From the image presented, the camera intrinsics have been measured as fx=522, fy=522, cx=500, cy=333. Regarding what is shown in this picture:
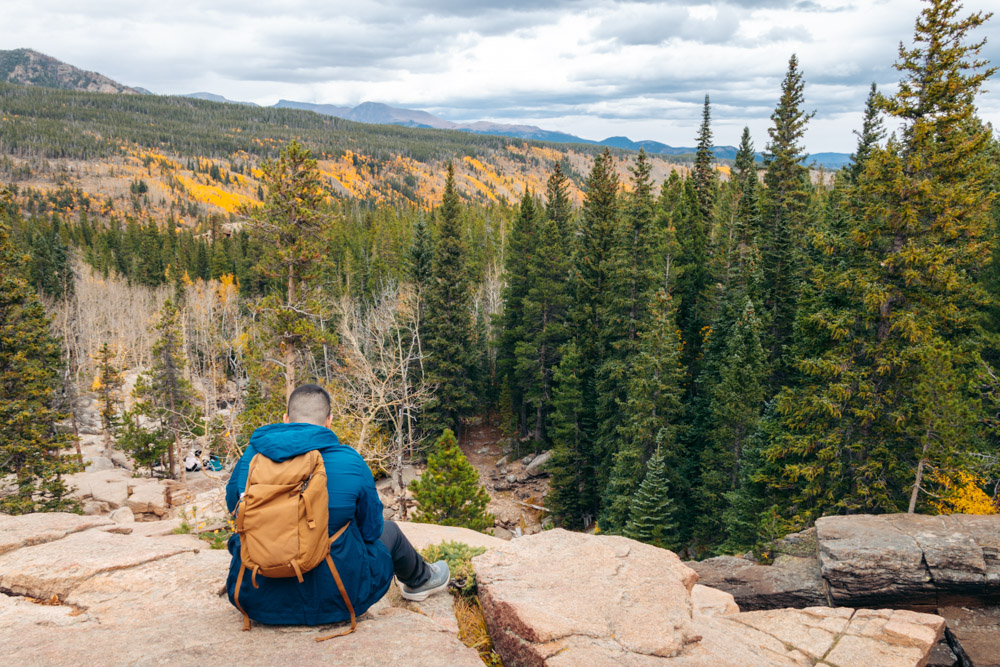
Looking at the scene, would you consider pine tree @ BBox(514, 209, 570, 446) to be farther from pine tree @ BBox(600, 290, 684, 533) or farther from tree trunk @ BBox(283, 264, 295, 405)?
tree trunk @ BBox(283, 264, 295, 405)

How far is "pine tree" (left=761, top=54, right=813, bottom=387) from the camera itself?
23.8 metres

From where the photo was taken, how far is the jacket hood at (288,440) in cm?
364

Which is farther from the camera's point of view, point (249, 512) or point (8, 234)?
point (8, 234)

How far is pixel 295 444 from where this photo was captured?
3689 mm

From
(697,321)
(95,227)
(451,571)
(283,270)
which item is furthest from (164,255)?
(451,571)

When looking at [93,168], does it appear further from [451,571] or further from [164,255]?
[451,571]

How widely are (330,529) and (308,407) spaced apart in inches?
37.1

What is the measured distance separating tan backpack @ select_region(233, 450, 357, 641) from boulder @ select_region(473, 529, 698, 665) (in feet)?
8.24

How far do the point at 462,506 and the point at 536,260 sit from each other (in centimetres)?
1938

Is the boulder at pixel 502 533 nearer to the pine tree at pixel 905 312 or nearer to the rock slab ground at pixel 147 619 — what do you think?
the pine tree at pixel 905 312

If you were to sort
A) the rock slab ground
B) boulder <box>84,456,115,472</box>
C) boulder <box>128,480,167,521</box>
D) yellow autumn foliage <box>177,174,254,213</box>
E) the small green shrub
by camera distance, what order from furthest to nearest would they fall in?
yellow autumn foliage <box>177,174,254,213</box>, boulder <box>84,456,115,472</box>, boulder <box>128,480,167,521</box>, the small green shrub, the rock slab ground

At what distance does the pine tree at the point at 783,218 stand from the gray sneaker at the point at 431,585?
63.2 ft

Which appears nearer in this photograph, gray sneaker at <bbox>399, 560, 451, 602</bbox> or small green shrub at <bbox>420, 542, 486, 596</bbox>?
gray sneaker at <bbox>399, 560, 451, 602</bbox>

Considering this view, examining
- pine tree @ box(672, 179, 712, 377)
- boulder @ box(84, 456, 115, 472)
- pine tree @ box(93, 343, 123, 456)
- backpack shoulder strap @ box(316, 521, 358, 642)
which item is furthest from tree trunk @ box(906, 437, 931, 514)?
boulder @ box(84, 456, 115, 472)
